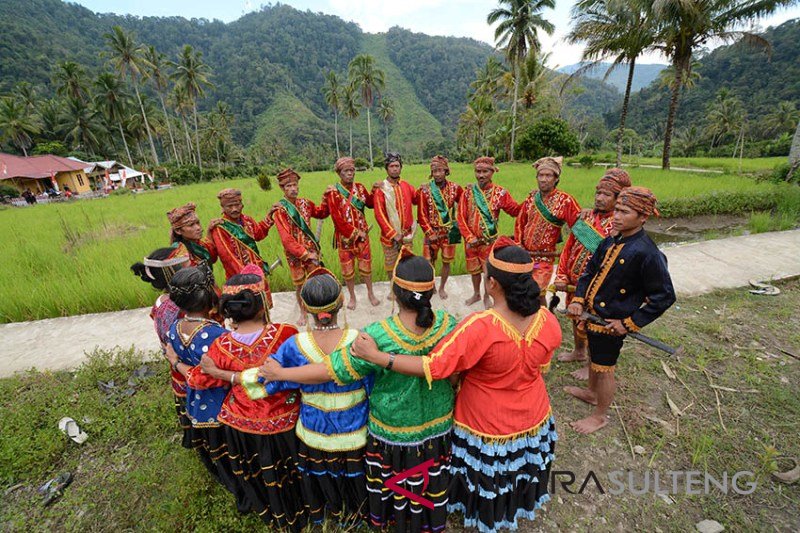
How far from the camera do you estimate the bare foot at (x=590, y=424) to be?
2.73 meters

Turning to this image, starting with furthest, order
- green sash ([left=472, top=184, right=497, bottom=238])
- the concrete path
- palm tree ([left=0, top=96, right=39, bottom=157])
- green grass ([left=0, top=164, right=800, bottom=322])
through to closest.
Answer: palm tree ([left=0, top=96, right=39, bottom=157])
green grass ([left=0, top=164, right=800, bottom=322])
green sash ([left=472, top=184, right=497, bottom=238])
the concrete path

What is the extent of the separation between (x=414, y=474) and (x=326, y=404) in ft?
1.94

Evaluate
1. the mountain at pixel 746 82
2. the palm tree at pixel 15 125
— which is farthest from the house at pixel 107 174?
the mountain at pixel 746 82

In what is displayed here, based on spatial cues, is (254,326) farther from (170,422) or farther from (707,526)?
(707,526)

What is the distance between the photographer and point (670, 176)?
13195 millimetres

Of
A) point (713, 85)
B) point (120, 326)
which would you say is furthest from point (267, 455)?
point (713, 85)

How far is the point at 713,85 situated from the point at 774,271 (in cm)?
5325

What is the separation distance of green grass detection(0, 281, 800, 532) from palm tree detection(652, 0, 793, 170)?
14.5 m

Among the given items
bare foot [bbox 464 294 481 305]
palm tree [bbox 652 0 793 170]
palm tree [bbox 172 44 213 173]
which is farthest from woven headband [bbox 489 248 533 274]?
palm tree [bbox 172 44 213 173]

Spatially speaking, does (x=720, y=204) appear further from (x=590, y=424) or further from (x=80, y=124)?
(x=80, y=124)

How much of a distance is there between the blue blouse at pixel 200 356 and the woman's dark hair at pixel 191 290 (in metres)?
0.12

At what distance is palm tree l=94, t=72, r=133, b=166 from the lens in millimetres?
32625

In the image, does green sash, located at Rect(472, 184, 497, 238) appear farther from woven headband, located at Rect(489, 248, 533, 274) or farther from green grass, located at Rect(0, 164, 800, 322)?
woven headband, located at Rect(489, 248, 533, 274)

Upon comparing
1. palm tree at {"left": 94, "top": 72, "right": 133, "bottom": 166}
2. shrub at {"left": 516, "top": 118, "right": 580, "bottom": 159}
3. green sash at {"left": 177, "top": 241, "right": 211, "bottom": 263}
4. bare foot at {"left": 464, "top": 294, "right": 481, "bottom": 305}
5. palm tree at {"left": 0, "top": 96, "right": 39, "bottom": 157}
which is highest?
palm tree at {"left": 94, "top": 72, "right": 133, "bottom": 166}
